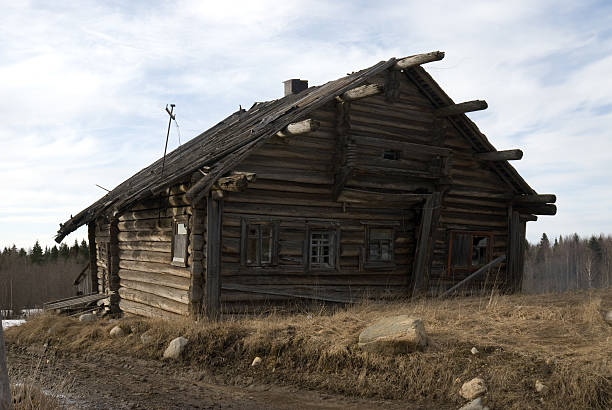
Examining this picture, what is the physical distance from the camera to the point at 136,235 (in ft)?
52.7

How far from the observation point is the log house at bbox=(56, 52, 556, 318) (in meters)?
12.5

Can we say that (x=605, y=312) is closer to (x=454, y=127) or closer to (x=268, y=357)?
(x=268, y=357)

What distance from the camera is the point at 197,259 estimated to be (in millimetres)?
12297

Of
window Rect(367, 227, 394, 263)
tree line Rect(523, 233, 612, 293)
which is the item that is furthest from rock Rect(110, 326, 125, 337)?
tree line Rect(523, 233, 612, 293)

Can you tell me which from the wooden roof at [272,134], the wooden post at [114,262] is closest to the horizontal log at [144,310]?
the wooden post at [114,262]

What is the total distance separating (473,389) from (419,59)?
808cm

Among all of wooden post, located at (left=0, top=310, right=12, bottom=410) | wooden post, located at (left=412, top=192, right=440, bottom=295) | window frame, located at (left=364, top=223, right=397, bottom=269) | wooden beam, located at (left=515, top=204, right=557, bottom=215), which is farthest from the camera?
wooden beam, located at (left=515, top=204, right=557, bottom=215)

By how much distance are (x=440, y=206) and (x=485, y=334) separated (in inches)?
259

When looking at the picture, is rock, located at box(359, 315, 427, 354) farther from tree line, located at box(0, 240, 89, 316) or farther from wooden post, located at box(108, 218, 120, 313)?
tree line, located at box(0, 240, 89, 316)

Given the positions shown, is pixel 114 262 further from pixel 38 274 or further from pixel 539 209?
pixel 38 274

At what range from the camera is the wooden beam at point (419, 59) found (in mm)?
12648

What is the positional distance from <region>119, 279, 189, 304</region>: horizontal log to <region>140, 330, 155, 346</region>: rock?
1320mm

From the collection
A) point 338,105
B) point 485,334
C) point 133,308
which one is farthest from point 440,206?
point 133,308

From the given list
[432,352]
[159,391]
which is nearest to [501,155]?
[432,352]
